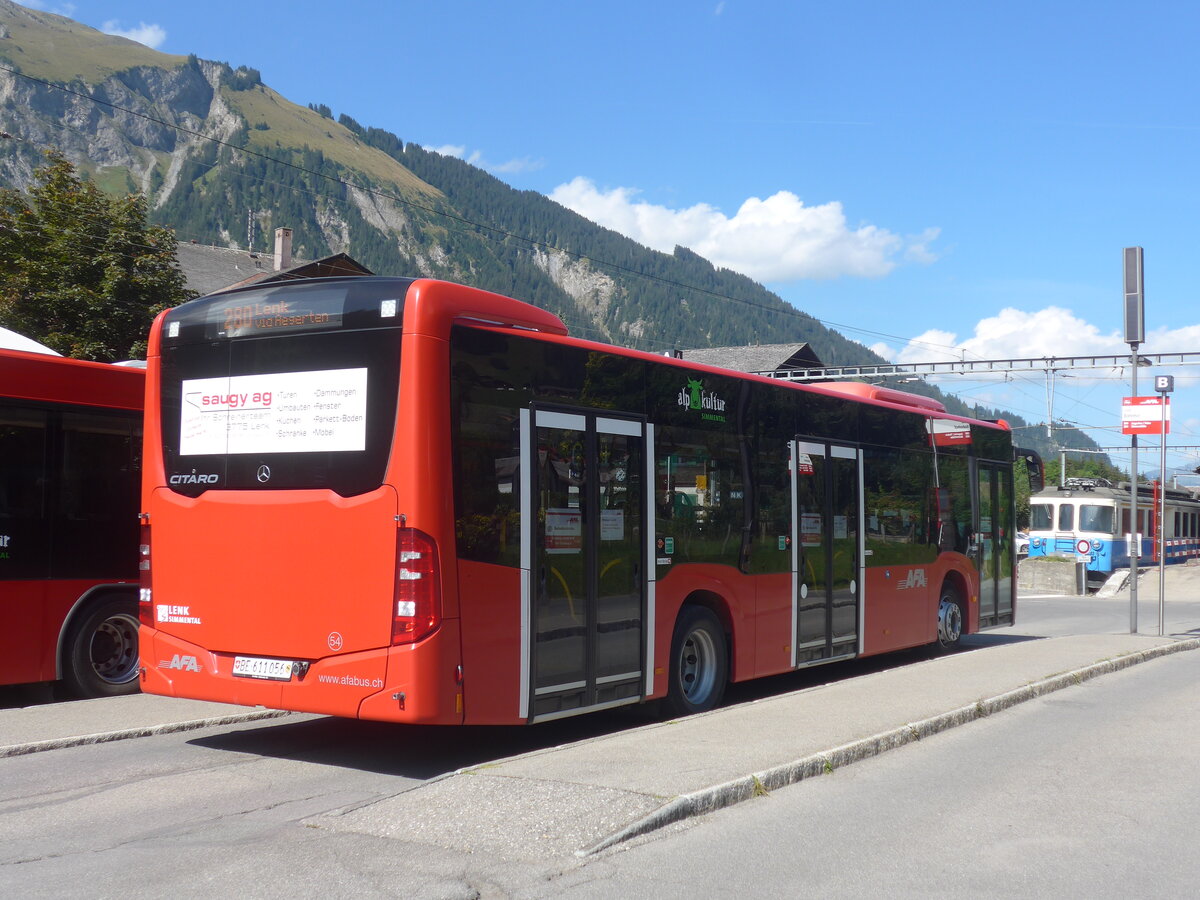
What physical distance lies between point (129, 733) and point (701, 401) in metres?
5.21

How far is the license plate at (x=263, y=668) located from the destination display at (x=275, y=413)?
1372 millimetres

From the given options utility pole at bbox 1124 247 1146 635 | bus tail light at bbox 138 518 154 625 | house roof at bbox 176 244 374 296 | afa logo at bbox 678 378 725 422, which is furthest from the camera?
house roof at bbox 176 244 374 296

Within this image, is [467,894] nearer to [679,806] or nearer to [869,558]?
[679,806]

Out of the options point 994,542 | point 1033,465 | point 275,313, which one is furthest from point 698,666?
point 1033,465

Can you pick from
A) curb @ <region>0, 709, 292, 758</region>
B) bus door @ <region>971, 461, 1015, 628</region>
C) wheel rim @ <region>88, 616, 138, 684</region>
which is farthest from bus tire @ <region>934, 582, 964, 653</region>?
wheel rim @ <region>88, 616, 138, 684</region>

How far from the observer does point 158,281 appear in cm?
2544

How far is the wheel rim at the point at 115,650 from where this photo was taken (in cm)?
1073

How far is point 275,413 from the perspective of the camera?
784 centimetres

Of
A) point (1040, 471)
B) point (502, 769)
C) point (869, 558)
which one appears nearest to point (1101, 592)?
point (1040, 471)

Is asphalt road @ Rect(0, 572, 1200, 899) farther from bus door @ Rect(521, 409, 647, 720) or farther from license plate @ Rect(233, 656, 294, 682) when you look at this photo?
bus door @ Rect(521, 409, 647, 720)

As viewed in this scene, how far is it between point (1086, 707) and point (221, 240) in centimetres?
16687

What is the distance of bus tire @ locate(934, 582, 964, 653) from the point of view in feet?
49.2

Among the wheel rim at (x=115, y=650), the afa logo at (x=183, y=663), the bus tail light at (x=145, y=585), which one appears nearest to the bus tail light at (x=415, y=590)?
the afa logo at (x=183, y=663)

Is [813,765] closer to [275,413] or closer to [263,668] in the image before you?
[263,668]
